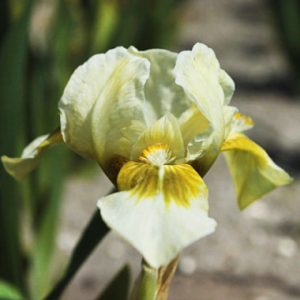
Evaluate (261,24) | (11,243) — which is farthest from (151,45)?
(261,24)

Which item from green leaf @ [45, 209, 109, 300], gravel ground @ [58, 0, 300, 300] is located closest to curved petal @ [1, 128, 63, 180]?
green leaf @ [45, 209, 109, 300]

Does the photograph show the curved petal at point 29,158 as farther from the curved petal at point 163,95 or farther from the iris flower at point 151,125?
the curved petal at point 163,95

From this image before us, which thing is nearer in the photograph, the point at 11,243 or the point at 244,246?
the point at 11,243

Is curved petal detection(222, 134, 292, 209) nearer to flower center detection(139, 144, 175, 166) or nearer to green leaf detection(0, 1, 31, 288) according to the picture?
flower center detection(139, 144, 175, 166)

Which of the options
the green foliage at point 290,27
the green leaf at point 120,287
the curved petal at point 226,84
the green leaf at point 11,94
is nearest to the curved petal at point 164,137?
the curved petal at point 226,84

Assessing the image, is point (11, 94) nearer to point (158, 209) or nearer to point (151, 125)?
point (151, 125)

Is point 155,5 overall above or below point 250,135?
above

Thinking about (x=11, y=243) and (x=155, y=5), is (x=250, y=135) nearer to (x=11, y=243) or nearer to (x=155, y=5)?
A: (x=155, y=5)
